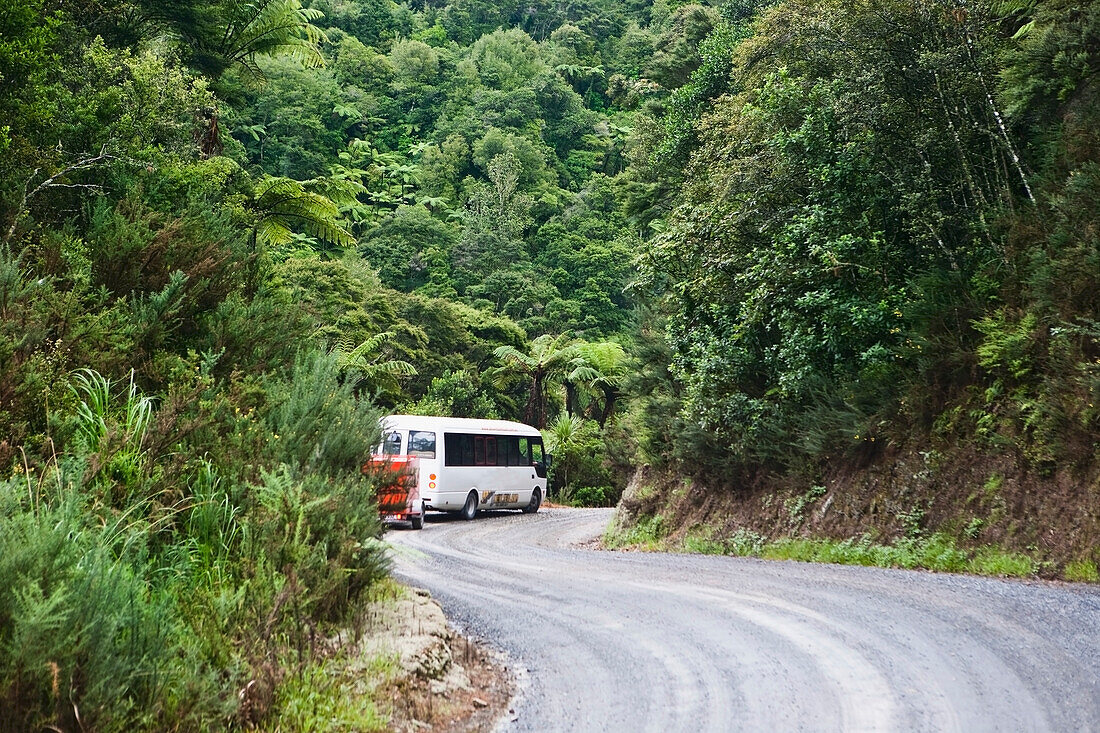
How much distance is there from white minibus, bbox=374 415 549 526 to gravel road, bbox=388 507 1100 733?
1143cm

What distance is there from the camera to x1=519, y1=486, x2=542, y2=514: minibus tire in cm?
2775

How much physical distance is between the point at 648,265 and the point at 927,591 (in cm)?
872

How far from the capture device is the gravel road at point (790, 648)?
187 inches

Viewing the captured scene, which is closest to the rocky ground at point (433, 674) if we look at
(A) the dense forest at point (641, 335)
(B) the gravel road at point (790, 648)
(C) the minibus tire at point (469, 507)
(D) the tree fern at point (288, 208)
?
(B) the gravel road at point (790, 648)

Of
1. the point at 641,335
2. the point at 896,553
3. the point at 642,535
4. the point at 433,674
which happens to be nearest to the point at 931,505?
the point at 896,553

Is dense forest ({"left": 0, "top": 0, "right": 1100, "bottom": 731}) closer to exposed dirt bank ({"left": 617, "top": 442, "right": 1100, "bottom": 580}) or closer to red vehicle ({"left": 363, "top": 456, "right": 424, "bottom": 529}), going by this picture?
exposed dirt bank ({"left": 617, "top": 442, "right": 1100, "bottom": 580})

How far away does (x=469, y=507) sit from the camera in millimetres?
24203

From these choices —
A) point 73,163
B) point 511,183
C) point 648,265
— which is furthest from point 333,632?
point 511,183

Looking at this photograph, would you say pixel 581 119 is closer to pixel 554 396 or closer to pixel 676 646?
pixel 554 396

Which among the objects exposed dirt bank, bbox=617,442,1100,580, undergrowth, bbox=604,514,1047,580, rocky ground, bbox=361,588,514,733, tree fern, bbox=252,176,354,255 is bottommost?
rocky ground, bbox=361,588,514,733

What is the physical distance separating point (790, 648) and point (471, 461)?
1830 cm

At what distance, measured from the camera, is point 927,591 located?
26.5 ft

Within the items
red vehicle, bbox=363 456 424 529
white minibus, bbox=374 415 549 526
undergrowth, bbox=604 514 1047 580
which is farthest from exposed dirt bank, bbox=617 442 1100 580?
white minibus, bbox=374 415 549 526

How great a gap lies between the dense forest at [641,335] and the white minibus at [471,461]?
5.04 meters
